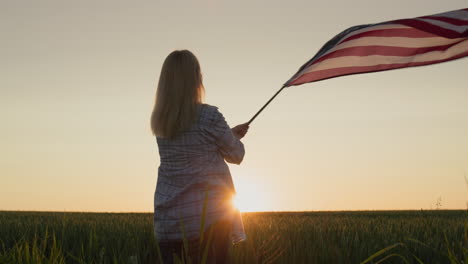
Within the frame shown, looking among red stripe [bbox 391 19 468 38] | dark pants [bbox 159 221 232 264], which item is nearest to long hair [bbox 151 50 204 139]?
dark pants [bbox 159 221 232 264]

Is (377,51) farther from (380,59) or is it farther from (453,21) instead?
(453,21)

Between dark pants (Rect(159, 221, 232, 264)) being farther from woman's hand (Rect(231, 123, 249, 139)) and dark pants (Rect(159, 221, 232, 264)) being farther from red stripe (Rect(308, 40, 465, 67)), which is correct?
red stripe (Rect(308, 40, 465, 67))

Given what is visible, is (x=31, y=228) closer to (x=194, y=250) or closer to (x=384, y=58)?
(x=194, y=250)

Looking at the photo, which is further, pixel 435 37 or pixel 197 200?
pixel 435 37

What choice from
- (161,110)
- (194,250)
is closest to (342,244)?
(194,250)

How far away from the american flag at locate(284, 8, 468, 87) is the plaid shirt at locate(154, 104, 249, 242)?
1412 mm

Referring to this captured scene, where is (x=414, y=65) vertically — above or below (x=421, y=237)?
above

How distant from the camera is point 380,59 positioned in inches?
199

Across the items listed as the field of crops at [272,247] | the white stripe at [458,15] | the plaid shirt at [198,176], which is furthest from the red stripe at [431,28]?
the plaid shirt at [198,176]

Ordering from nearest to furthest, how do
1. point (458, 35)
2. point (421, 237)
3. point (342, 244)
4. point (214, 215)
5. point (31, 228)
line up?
point (214, 215) → point (458, 35) → point (342, 244) → point (421, 237) → point (31, 228)

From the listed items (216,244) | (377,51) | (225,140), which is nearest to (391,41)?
(377,51)

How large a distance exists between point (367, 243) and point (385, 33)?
7.88ft

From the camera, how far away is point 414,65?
4.97 meters

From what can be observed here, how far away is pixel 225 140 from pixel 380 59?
2029mm
